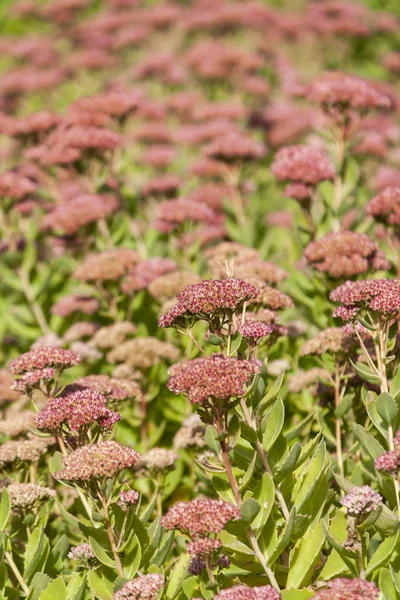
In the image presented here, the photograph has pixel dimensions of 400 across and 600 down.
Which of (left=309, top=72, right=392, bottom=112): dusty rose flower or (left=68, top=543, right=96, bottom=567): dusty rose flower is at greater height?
(left=309, top=72, right=392, bottom=112): dusty rose flower

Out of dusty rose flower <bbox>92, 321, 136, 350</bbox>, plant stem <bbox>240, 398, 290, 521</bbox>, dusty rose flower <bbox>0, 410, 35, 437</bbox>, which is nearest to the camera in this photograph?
plant stem <bbox>240, 398, 290, 521</bbox>

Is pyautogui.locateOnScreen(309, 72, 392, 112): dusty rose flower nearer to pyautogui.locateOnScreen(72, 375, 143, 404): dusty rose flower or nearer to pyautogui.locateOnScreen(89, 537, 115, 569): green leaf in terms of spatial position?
pyautogui.locateOnScreen(72, 375, 143, 404): dusty rose flower

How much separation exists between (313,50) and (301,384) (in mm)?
12120

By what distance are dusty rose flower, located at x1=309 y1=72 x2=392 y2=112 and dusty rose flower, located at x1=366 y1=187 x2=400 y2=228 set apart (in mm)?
1702

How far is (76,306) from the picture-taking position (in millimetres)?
6730

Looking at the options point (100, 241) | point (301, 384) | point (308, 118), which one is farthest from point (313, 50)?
point (301, 384)

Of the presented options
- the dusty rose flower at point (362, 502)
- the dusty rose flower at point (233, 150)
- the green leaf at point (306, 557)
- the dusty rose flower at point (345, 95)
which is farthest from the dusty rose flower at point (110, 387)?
the dusty rose flower at point (233, 150)

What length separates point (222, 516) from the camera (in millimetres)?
3270

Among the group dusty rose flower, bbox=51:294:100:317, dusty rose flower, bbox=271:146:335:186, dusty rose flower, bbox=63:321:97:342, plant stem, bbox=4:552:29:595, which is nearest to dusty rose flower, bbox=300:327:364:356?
dusty rose flower, bbox=271:146:335:186

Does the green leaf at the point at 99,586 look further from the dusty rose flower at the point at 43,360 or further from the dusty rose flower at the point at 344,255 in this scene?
the dusty rose flower at the point at 344,255

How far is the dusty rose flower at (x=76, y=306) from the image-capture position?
6.67m

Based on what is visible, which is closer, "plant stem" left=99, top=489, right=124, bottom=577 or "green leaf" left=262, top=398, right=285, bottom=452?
"plant stem" left=99, top=489, right=124, bottom=577

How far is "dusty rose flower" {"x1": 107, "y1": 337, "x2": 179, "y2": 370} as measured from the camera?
554 cm

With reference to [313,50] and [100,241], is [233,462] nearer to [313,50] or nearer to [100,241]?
[100,241]
